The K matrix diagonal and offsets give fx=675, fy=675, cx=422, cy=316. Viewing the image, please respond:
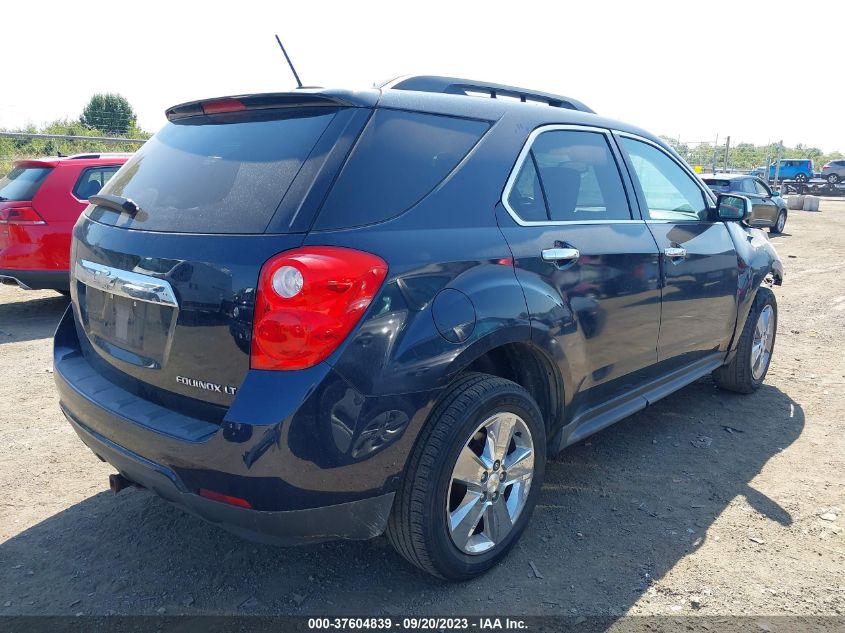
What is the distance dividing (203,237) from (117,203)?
2.02 feet

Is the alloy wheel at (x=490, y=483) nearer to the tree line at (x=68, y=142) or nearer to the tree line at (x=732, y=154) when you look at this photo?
the tree line at (x=68, y=142)

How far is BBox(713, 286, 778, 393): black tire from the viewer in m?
→ 4.65

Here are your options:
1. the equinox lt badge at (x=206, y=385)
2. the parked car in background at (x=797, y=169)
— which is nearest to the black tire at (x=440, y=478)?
the equinox lt badge at (x=206, y=385)

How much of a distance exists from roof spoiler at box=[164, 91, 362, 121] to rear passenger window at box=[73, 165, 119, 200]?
15.9 ft

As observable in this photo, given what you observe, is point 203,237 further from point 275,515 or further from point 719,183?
point 719,183

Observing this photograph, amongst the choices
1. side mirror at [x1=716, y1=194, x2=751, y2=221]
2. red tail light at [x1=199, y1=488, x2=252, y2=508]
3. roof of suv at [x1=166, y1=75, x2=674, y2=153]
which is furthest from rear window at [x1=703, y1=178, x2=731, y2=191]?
red tail light at [x1=199, y1=488, x2=252, y2=508]

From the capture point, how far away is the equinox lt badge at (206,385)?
6.94 feet

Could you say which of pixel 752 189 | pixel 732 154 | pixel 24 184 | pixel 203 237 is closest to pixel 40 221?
pixel 24 184

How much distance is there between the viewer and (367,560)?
9.16ft

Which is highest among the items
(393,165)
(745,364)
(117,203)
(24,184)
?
(393,165)

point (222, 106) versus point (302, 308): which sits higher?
point (222, 106)

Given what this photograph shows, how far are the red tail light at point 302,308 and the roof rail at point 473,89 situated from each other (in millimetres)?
958

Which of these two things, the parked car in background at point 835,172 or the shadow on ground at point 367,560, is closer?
the shadow on ground at point 367,560

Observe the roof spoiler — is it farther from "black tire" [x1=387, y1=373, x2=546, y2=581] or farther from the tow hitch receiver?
the tow hitch receiver
